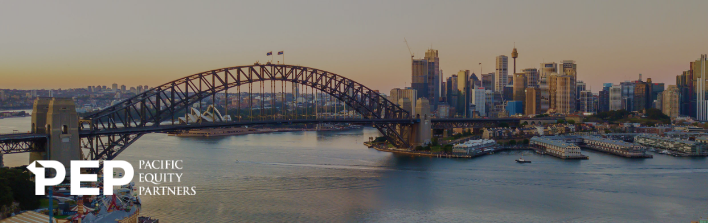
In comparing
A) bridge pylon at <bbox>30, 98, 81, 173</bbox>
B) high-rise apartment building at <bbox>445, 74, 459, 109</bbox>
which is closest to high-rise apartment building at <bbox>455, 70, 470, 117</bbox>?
high-rise apartment building at <bbox>445, 74, 459, 109</bbox>

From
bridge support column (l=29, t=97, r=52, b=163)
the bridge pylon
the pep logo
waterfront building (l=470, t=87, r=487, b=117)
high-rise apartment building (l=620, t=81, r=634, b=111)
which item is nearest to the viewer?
the pep logo

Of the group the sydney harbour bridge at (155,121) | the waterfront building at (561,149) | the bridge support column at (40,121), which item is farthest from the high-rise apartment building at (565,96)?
the bridge support column at (40,121)

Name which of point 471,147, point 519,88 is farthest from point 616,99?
point 471,147

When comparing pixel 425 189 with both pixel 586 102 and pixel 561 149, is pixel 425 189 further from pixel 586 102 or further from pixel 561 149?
pixel 586 102

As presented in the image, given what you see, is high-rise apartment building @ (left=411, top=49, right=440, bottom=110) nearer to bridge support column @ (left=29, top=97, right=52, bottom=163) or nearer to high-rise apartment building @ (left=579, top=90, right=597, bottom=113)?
high-rise apartment building @ (left=579, top=90, right=597, bottom=113)

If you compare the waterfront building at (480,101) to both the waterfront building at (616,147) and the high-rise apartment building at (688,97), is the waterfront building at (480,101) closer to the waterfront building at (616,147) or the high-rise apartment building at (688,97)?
the high-rise apartment building at (688,97)

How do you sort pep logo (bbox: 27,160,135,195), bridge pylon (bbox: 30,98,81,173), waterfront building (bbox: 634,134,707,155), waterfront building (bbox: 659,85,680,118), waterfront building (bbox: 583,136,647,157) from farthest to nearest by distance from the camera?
waterfront building (bbox: 659,85,680,118)
waterfront building (bbox: 634,134,707,155)
waterfront building (bbox: 583,136,647,157)
bridge pylon (bbox: 30,98,81,173)
pep logo (bbox: 27,160,135,195)
